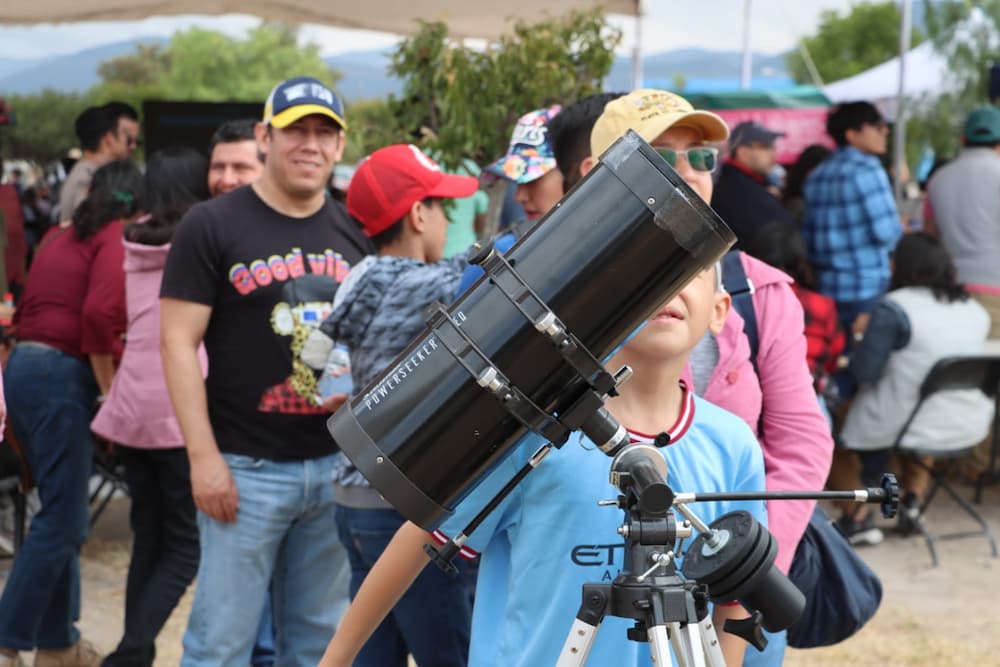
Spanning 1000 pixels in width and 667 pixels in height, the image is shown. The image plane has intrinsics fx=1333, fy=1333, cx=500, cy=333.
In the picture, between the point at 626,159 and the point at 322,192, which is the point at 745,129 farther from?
the point at 626,159

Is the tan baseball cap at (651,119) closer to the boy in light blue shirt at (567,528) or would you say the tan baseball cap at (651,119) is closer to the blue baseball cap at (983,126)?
the boy in light blue shirt at (567,528)

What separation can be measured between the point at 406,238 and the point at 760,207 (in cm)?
351

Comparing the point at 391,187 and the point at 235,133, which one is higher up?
the point at 391,187

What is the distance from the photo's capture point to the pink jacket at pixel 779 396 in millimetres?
2639

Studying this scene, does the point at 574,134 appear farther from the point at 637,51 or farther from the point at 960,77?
the point at 960,77

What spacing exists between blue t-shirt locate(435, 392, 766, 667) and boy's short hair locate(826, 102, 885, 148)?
5.73 metres

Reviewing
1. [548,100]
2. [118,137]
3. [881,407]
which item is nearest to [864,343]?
[881,407]

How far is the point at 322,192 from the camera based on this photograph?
3756 millimetres

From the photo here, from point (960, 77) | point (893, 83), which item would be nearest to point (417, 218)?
point (960, 77)

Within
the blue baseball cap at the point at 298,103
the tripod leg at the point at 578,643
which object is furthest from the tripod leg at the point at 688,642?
the blue baseball cap at the point at 298,103

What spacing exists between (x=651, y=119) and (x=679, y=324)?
476mm

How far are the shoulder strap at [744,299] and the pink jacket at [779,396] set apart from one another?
13 millimetres

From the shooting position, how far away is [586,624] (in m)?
1.66

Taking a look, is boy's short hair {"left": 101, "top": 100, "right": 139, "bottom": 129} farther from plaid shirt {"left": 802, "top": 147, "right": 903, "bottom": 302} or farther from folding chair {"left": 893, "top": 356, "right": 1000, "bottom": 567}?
folding chair {"left": 893, "top": 356, "right": 1000, "bottom": 567}
